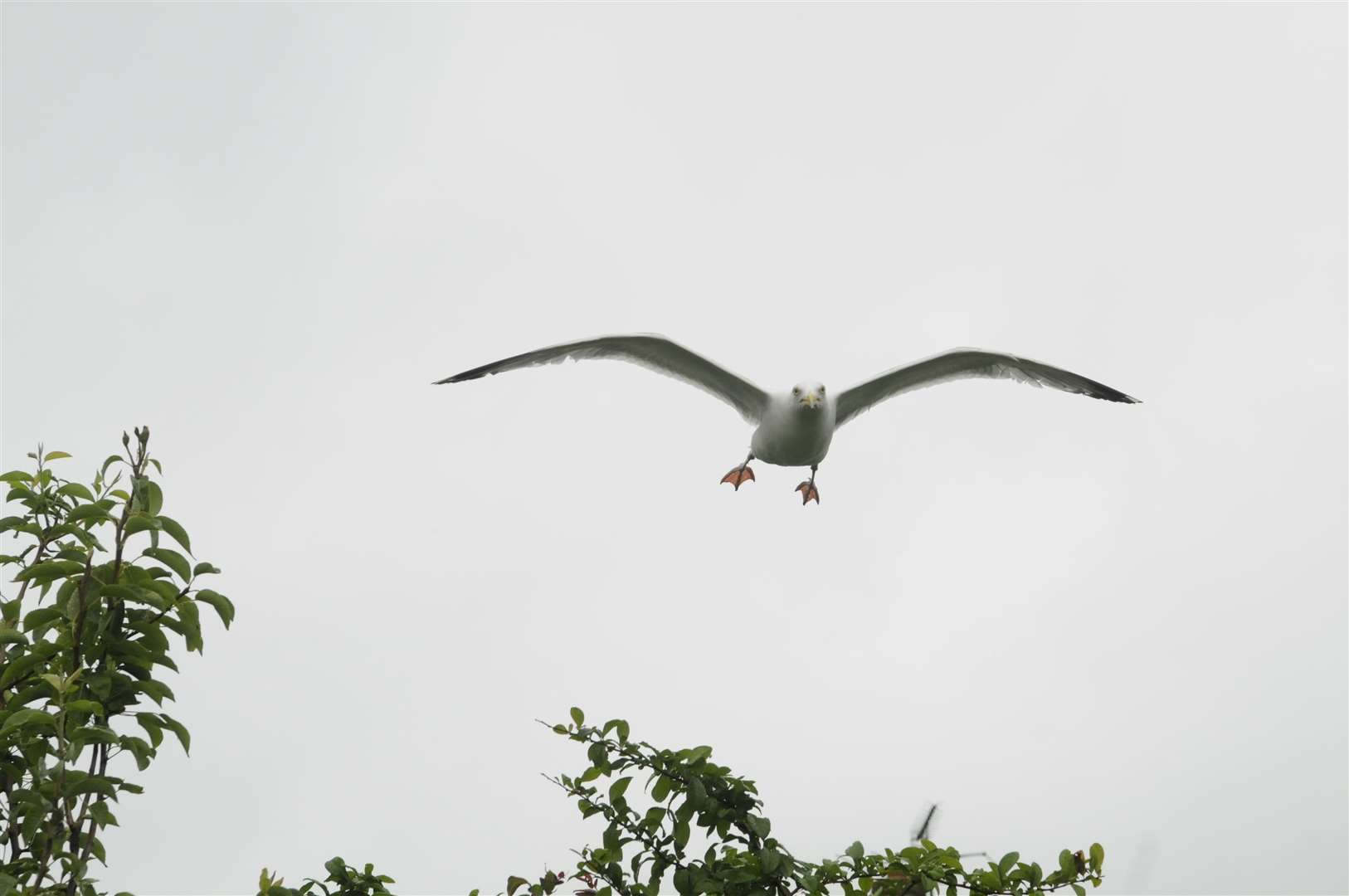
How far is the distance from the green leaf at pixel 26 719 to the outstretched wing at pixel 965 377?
10.8 metres

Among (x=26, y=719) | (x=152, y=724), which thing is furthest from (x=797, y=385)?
(x=26, y=719)

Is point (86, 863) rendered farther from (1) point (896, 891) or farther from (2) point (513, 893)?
(1) point (896, 891)

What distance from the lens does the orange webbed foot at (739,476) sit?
15281mm

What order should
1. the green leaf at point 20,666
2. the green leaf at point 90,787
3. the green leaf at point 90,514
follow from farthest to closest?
the green leaf at point 90,514
the green leaf at point 20,666
the green leaf at point 90,787

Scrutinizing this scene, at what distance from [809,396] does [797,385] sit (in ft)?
1.15

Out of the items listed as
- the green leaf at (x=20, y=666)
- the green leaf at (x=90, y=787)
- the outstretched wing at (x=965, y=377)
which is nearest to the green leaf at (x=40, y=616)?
the green leaf at (x=20, y=666)

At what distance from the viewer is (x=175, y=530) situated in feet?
15.0

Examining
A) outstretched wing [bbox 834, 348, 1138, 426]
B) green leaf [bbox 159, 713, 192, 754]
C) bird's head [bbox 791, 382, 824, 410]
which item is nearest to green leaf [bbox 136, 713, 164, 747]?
green leaf [bbox 159, 713, 192, 754]

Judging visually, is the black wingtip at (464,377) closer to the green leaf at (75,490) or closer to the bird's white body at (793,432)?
the bird's white body at (793,432)

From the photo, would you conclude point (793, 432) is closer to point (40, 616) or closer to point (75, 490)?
point (75, 490)

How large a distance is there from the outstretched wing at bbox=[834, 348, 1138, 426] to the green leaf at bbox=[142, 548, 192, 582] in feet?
33.4

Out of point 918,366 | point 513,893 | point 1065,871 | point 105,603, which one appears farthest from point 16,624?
point 918,366

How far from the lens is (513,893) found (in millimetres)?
6070

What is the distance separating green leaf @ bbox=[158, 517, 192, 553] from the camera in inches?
179
